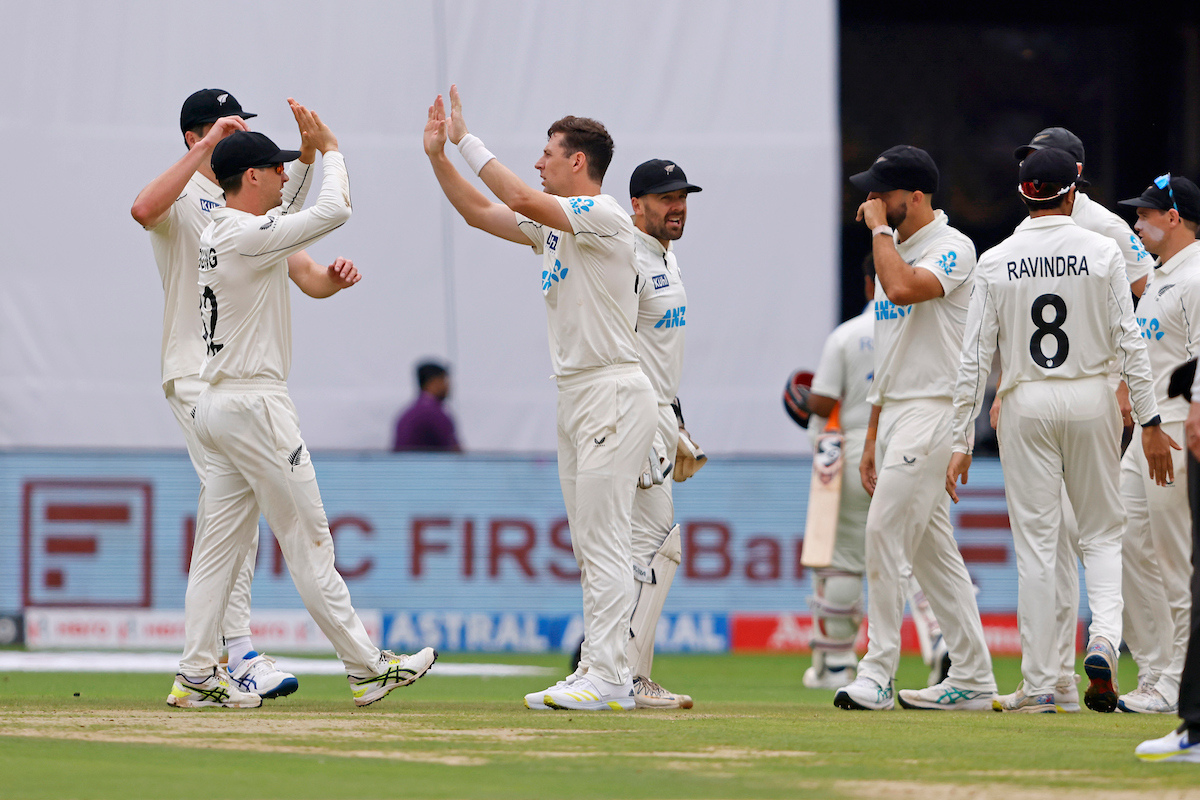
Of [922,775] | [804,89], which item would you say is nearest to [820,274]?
[804,89]

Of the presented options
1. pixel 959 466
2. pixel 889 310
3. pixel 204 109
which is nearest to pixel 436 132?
pixel 204 109

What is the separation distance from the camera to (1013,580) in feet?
40.1

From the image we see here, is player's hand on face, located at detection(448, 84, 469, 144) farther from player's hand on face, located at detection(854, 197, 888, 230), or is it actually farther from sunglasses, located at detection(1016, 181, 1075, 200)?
sunglasses, located at detection(1016, 181, 1075, 200)

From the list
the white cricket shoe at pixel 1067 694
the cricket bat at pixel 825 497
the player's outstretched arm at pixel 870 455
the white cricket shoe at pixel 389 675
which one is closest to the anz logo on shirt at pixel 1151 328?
the player's outstretched arm at pixel 870 455

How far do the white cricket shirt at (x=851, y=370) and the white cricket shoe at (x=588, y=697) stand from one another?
132 inches

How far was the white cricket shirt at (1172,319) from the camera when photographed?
691 cm

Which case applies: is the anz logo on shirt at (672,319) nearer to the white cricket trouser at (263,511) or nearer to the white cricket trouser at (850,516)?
the white cricket trouser at (263,511)

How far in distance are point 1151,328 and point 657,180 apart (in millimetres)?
2189

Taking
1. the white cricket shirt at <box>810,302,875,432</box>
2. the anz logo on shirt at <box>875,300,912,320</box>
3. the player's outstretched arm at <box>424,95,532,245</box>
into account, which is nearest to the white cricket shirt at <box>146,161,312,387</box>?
the player's outstretched arm at <box>424,95,532,245</box>

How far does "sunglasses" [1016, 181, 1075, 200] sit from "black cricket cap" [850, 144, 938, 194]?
1.21ft

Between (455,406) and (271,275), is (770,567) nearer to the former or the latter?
(455,406)

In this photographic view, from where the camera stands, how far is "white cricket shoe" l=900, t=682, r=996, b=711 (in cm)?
694

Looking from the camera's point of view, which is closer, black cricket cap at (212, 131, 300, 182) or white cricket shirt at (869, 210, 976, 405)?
black cricket cap at (212, 131, 300, 182)

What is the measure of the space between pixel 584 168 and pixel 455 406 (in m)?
7.41
